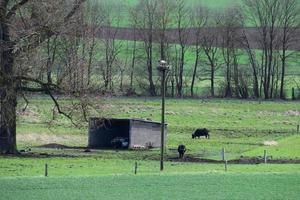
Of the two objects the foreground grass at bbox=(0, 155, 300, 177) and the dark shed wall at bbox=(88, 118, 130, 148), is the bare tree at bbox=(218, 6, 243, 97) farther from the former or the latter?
the foreground grass at bbox=(0, 155, 300, 177)

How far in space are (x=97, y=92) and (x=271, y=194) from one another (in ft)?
67.7

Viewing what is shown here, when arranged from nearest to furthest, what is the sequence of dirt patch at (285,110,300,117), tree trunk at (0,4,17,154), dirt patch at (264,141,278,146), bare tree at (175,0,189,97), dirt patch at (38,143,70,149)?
1. tree trunk at (0,4,17,154)
2. dirt patch at (38,143,70,149)
3. dirt patch at (264,141,278,146)
4. dirt patch at (285,110,300,117)
5. bare tree at (175,0,189,97)

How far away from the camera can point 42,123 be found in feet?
188

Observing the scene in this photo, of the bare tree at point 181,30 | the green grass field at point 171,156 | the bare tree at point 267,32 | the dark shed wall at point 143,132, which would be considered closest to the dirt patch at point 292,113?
the green grass field at point 171,156

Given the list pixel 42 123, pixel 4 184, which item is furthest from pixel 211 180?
pixel 42 123

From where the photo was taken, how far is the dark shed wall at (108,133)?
49625 mm

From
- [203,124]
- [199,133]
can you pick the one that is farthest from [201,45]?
[199,133]

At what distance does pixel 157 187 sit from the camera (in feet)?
75.7

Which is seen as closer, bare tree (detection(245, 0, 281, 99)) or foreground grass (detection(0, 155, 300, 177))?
foreground grass (detection(0, 155, 300, 177))

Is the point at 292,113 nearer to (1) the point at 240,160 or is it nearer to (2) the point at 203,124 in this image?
(2) the point at 203,124

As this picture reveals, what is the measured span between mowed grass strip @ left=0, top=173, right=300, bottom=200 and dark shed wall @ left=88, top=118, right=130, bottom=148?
78.4 feet

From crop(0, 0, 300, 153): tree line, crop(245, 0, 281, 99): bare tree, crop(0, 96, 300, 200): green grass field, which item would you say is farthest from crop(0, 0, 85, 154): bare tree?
crop(245, 0, 281, 99): bare tree

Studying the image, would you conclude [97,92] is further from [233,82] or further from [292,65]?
[292,65]

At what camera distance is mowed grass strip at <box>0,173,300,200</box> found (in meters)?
21.5
